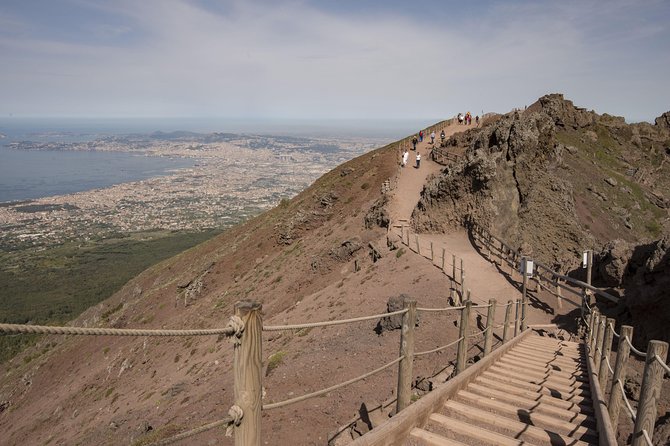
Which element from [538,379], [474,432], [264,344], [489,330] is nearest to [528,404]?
[474,432]

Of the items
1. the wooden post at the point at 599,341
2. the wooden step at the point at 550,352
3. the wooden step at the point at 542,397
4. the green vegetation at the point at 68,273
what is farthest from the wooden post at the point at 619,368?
the green vegetation at the point at 68,273

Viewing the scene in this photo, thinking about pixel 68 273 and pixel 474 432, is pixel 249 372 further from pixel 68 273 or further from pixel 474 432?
pixel 68 273

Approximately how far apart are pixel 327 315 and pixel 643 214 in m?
33.0

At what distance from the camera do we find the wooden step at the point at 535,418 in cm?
488

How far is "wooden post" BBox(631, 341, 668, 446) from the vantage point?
127 inches

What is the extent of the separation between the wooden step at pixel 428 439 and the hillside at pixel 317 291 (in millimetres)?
4224

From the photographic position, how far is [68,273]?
95875 mm

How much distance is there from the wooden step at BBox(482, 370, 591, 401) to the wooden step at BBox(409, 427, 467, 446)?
318 centimetres

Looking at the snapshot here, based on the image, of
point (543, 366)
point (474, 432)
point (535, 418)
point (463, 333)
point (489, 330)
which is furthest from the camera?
point (543, 366)

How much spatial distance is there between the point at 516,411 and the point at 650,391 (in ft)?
8.01

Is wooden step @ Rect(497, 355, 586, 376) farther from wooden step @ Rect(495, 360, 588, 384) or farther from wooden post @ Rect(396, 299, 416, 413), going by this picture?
wooden post @ Rect(396, 299, 416, 413)

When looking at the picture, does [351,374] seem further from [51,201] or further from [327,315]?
[51,201]

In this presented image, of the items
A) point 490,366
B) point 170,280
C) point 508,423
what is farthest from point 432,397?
point 170,280

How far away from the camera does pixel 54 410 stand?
70.3ft
